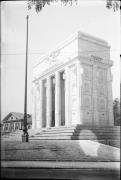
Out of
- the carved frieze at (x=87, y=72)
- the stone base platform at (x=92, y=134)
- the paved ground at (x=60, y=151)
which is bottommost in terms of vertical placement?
the paved ground at (x=60, y=151)

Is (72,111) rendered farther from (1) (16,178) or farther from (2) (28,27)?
(1) (16,178)

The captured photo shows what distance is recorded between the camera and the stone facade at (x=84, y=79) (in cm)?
2483

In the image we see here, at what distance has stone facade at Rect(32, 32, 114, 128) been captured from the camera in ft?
81.5

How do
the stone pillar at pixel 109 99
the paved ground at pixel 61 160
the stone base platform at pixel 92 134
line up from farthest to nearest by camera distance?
the stone pillar at pixel 109 99, the stone base platform at pixel 92 134, the paved ground at pixel 61 160

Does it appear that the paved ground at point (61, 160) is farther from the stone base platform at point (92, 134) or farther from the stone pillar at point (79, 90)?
the stone pillar at point (79, 90)

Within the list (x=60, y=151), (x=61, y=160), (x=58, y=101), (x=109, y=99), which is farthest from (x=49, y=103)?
(x=61, y=160)

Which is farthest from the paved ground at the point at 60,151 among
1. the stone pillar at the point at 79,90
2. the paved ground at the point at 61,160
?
the stone pillar at the point at 79,90

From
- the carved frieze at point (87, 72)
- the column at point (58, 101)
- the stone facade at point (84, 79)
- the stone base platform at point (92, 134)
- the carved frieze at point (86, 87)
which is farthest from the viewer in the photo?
the column at point (58, 101)

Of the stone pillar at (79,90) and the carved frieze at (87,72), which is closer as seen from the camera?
the stone pillar at (79,90)

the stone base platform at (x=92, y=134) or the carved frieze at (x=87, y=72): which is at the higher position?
the carved frieze at (x=87, y=72)

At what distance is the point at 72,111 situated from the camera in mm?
→ 25859

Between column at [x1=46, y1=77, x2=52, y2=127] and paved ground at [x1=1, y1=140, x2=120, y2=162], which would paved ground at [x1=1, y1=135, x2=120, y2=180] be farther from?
column at [x1=46, y1=77, x2=52, y2=127]

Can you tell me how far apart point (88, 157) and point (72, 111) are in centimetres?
1188

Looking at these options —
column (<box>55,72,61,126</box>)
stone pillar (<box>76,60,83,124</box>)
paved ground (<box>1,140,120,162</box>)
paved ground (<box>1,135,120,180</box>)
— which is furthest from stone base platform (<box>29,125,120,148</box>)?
column (<box>55,72,61,126</box>)
